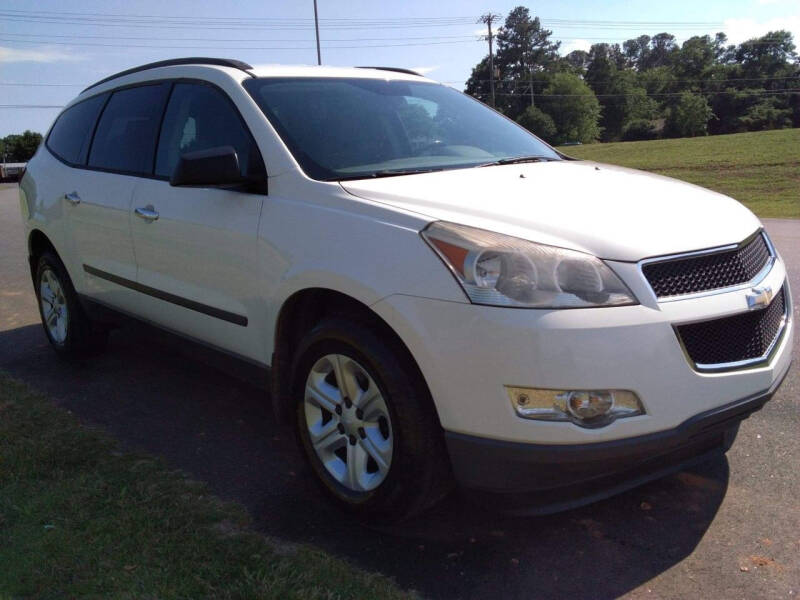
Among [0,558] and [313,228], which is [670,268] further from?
[0,558]

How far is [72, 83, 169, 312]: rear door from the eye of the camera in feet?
15.2

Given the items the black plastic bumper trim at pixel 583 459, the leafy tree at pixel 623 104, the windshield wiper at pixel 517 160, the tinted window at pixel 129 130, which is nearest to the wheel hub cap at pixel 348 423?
the black plastic bumper trim at pixel 583 459

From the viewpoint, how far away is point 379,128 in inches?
160

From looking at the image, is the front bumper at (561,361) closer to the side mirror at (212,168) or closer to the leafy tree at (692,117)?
the side mirror at (212,168)

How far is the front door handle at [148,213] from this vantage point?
428 cm

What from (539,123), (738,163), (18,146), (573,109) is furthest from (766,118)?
(18,146)

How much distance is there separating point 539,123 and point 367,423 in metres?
98.0

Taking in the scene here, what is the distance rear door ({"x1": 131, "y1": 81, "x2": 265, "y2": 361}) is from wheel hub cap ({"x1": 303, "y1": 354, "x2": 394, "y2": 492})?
477 mm

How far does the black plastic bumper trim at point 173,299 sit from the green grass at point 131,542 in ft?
2.51

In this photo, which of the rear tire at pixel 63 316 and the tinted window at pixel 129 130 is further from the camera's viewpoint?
the rear tire at pixel 63 316

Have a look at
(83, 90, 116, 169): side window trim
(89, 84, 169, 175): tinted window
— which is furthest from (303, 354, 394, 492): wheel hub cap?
(83, 90, 116, 169): side window trim

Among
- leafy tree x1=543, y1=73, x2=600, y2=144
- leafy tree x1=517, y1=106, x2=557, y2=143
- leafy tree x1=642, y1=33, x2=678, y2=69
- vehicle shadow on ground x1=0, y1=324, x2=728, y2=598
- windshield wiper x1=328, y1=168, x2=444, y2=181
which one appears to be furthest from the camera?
leafy tree x1=642, y1=33, x2=678, y2=69

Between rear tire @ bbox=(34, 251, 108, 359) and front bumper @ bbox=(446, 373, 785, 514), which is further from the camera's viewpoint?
rear tire @ bbox=(34, 251, 108, 359)

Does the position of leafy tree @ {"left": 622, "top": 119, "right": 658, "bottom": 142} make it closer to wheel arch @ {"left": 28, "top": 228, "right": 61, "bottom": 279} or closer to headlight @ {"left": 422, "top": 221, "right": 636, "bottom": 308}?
wheel arch @ {"left": 28, "top": 228, "right": 61, "bottom": 279}
